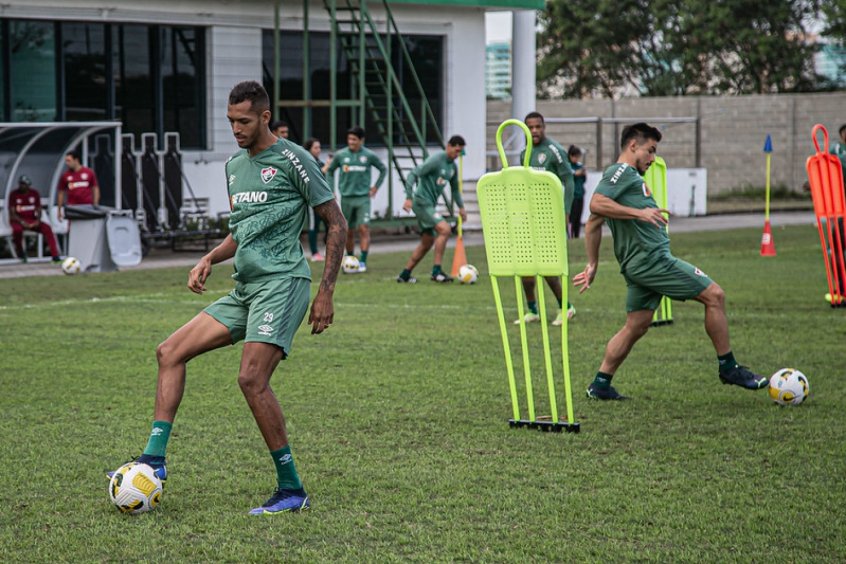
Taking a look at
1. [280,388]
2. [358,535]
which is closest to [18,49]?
[280,388]

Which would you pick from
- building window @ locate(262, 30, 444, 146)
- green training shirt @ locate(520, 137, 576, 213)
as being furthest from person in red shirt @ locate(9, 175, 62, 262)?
green training shirt @ locate(520, 137, 576, 213)

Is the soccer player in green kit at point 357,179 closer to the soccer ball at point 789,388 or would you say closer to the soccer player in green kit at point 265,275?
the soccer ball at point 789,388

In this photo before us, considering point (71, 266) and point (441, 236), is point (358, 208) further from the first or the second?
point (71, 266)

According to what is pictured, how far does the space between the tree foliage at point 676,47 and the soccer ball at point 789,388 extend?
40749 mm

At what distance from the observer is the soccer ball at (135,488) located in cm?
614

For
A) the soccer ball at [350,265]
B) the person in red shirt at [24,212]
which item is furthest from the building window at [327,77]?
the soccer ball at [350,265]

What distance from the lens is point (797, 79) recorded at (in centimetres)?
4834

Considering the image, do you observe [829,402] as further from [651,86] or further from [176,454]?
[651,86]

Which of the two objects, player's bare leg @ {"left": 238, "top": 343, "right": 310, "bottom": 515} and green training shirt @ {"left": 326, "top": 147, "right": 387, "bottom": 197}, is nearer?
player's bare leg @ {"left": 238, "top": 343, "right": 310, "bottom": 515}

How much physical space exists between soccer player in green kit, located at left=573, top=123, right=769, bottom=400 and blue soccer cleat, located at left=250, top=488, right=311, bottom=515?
10.9ft

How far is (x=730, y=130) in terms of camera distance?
1598 inches

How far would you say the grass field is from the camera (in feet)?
19.0

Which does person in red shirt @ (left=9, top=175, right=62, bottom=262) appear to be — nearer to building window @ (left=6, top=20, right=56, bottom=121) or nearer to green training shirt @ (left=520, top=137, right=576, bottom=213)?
building window @ (left=6, top=20, right=56, bottom=121)

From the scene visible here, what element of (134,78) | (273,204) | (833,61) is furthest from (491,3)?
(833,61)
